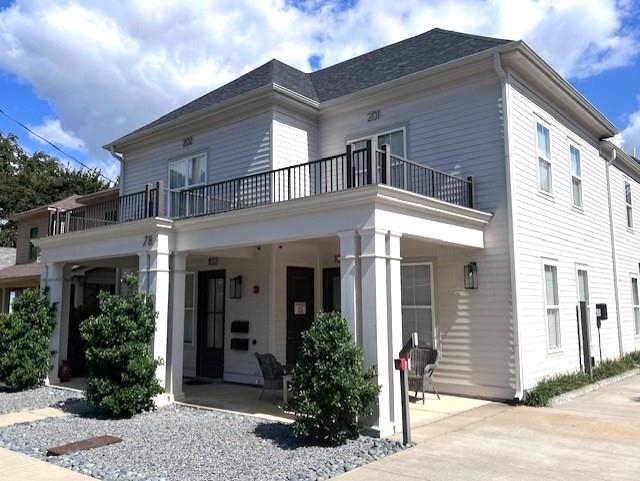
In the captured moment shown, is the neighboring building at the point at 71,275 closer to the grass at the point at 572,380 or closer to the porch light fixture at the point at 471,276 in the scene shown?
the porch light fixture at the point at 471,276

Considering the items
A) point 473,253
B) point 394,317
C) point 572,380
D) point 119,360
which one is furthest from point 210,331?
point 572,380

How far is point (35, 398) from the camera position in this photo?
10.6 m

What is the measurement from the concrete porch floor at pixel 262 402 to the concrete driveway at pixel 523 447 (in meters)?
0.32

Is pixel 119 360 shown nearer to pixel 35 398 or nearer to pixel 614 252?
pixel 35 398

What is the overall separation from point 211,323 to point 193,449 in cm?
636

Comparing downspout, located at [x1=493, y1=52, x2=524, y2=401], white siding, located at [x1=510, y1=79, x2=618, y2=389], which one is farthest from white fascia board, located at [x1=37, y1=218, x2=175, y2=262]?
white siding, located at [x1=510, y1=79, x2=618, y2=389]

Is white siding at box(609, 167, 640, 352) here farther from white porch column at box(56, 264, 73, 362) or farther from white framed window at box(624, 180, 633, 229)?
white porch column at box(56, 264, 73, 362)

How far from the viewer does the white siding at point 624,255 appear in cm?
1472

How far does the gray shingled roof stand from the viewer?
1130cm

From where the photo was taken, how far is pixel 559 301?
11070 mm

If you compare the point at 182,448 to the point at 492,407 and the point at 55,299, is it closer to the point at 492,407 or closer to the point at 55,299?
the point at 492,407

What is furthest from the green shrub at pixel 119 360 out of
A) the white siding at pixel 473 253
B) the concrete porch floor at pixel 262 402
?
the white siding at pixel 473 253

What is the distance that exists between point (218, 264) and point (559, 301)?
7296 mm

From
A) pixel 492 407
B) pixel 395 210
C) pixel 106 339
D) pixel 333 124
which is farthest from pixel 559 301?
pixel 106 339
